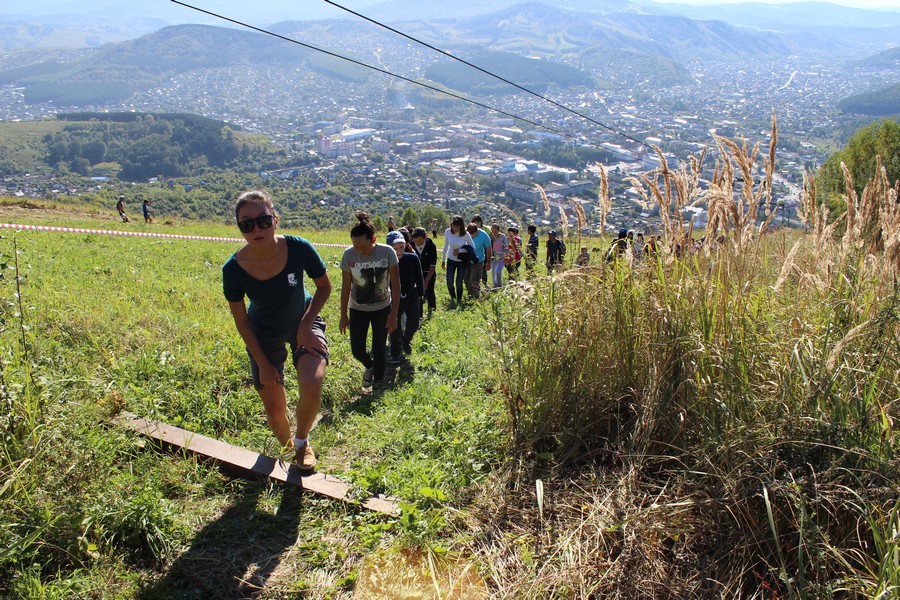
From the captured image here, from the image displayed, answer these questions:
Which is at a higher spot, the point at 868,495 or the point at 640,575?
the point at 868,495

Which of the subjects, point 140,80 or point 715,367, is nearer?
point 715,367

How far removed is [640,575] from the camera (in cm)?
253

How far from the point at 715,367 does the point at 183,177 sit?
88.3m

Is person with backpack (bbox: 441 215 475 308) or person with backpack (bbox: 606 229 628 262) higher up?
person with backpack (bbox: 606 229 628 262)

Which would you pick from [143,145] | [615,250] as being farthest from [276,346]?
[143,145]

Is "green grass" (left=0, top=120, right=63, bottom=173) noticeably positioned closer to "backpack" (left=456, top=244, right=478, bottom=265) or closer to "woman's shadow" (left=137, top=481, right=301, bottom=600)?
"backpack" (left=456, top=244, right=478, bottom=265)

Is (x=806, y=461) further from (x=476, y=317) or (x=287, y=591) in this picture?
(x=476, y=317)

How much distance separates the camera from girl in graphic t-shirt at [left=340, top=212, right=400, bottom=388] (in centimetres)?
542

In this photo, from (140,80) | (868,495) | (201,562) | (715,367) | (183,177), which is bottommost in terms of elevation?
(183,177)

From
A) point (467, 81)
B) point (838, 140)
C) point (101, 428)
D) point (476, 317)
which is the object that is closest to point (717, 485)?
point (101, 428)

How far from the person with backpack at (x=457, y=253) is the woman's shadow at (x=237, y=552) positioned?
6.03m

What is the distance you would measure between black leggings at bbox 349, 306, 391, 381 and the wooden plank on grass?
188cm

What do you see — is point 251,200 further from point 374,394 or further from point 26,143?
point 26,143

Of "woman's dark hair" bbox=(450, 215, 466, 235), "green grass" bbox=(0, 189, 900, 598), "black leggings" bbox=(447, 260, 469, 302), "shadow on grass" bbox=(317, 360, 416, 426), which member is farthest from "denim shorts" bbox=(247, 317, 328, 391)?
"black leggings" bbox=(447, 260, 469, 302)
